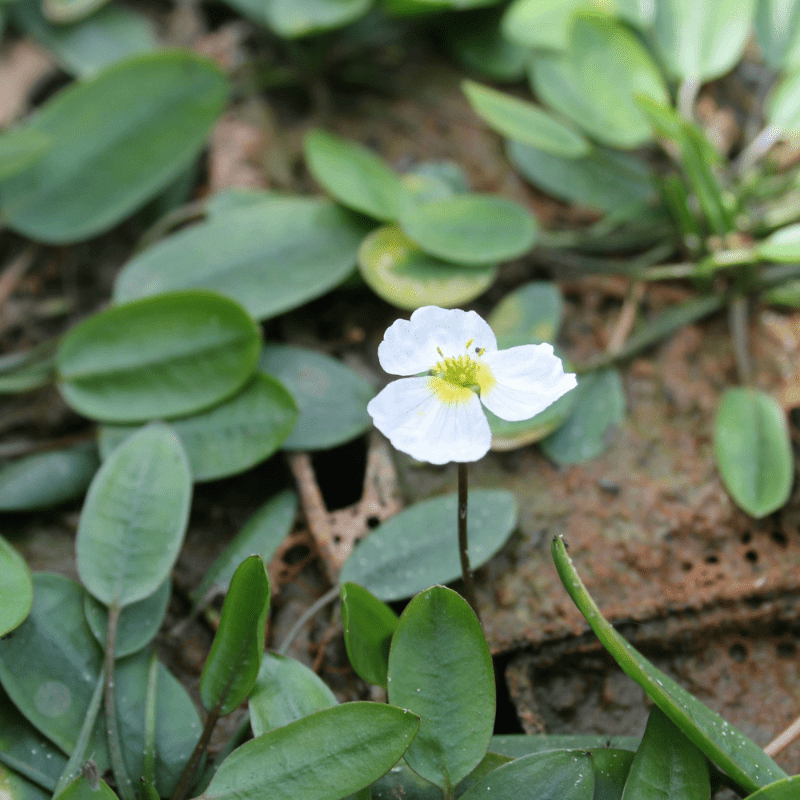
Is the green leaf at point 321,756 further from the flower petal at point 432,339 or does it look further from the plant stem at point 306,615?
the flower petal at point 432,339

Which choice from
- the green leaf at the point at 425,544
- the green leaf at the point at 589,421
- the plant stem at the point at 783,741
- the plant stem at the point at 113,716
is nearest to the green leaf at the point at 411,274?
the green leaf at the point at 589,421

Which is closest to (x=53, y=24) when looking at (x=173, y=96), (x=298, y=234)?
(x=173, y=96)

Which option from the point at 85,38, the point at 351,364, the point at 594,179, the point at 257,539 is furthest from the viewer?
the point at 85,38

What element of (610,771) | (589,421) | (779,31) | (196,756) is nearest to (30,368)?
Result: (196,756)

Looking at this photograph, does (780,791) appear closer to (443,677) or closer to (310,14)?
(443,677)

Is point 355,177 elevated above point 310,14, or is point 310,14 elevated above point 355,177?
point 310,14

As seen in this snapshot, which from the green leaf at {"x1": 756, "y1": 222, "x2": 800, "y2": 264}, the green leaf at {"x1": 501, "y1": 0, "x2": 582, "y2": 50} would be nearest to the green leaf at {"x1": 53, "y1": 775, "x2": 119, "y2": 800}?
the green leaf at {"x1": 756, "y1": 222, "x2": 800, "y2": 264}

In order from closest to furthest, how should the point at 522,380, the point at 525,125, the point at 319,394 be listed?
the point at 522,380 → the point at 319,394 → the point at 525,125

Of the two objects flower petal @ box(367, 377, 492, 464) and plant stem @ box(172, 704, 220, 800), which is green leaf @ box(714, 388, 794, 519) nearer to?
flower petal @ box(367, 377, 492, 464)
